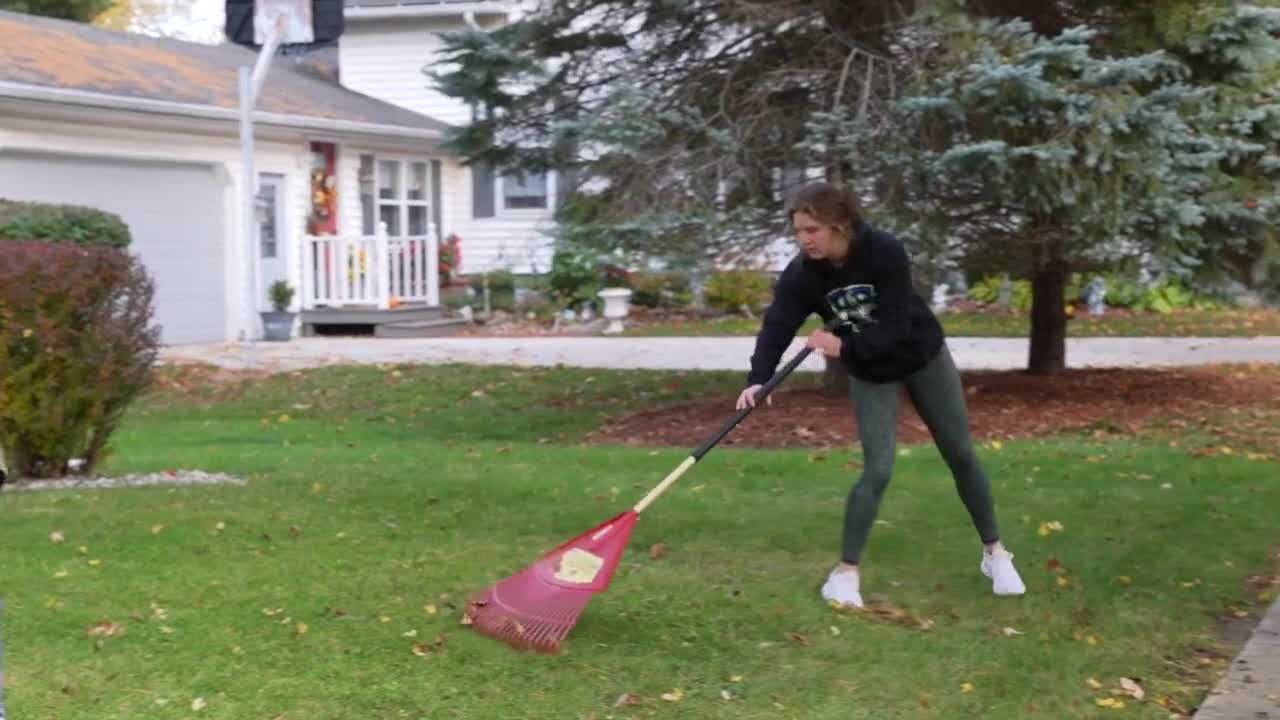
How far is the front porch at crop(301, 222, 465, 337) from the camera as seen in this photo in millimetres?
19828

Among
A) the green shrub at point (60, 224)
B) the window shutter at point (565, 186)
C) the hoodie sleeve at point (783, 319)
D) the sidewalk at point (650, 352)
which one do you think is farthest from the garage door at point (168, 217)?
the hoodie sleeve at point (783, 319)

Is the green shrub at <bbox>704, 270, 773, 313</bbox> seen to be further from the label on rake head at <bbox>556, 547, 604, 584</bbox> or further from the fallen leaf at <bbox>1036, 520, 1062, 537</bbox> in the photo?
the label on rake head at <bbox>556, 547, 604, 584</bbox>

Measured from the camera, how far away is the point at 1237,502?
25.9ft

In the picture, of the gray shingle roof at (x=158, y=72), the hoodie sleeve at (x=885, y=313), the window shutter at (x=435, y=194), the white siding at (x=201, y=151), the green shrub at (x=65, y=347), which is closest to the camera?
the hoodie sleeve at (x=885, y=313)

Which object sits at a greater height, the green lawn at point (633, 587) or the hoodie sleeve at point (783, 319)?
the hoodie sleeve at point (783, 319)

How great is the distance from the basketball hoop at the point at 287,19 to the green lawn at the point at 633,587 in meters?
10.8

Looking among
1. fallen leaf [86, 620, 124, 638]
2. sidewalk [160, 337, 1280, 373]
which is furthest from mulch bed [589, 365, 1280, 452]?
fallen leaf [86, 620, 124, 638]

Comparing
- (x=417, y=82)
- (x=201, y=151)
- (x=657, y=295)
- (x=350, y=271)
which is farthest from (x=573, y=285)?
(x=417, y=82)

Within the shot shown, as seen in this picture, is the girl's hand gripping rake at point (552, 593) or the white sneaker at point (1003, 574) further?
the white sneaker at point (1003, 574)

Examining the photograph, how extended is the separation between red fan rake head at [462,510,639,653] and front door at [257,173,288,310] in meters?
14.7

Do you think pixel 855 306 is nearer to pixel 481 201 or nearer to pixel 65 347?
pixel 65 347

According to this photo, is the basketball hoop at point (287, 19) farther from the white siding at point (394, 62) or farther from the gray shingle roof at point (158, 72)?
the white siding at point (394, 62)

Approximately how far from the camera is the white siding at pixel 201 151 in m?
16.3

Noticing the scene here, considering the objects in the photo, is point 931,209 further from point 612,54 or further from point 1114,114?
point 612,54
